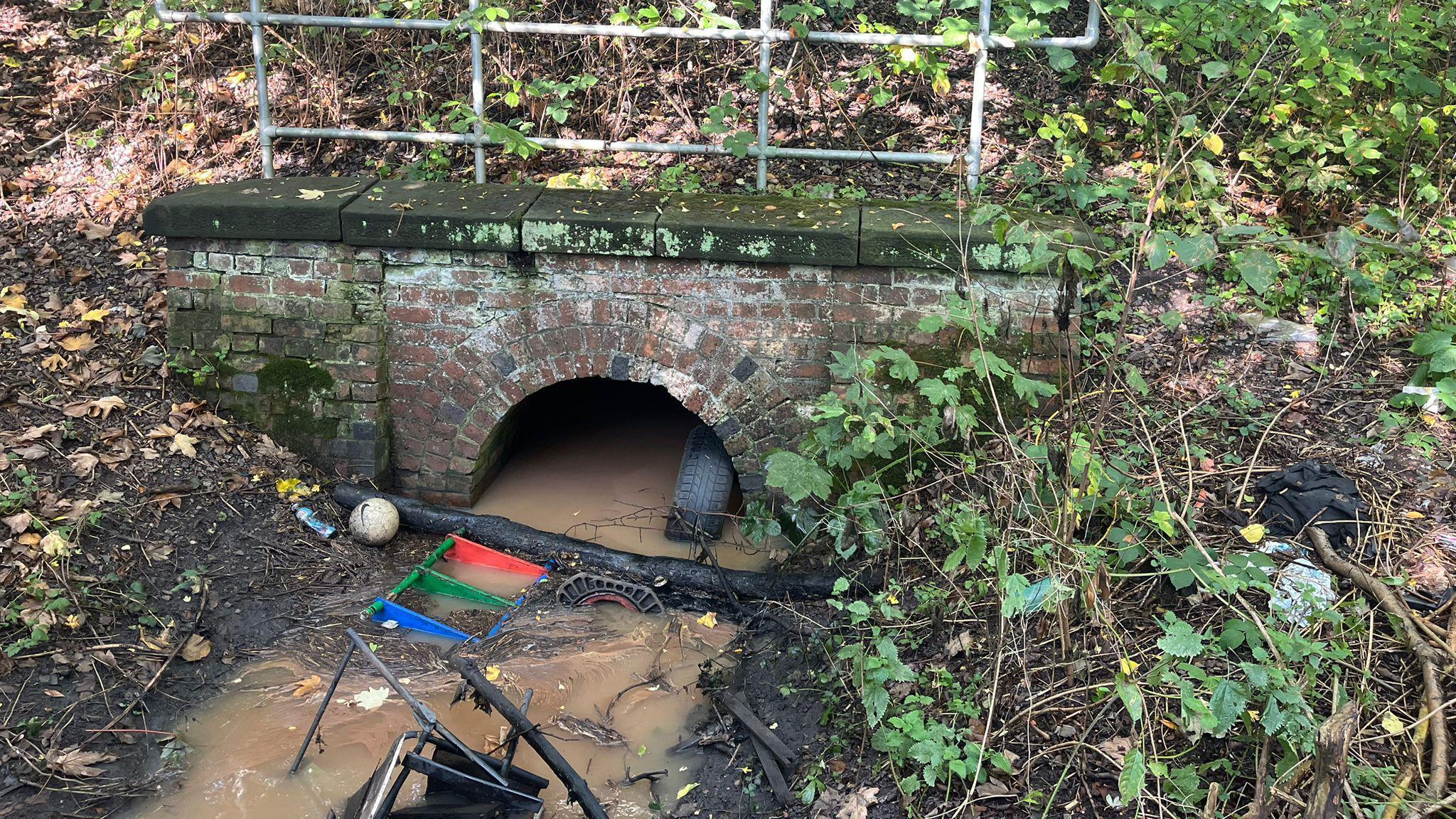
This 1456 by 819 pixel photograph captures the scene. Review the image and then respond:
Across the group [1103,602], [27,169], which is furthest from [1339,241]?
[27,169]

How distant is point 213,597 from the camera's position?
4293 mm

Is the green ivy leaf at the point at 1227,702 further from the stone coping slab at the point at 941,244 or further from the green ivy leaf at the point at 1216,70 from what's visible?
the green ivy leaf at the point at 1216,70

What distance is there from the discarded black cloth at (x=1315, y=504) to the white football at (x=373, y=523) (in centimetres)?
381

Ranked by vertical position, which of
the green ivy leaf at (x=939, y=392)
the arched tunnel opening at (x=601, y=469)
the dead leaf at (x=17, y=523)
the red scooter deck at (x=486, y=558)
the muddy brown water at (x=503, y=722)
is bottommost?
the muddy brown water at (x=503, y=722)

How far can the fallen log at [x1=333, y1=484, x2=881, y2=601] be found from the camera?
15.1 feet

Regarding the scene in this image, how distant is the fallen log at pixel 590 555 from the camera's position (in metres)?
4.60

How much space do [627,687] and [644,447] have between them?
2140mm

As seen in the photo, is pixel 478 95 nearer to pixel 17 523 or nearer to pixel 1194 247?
pixel 17 523

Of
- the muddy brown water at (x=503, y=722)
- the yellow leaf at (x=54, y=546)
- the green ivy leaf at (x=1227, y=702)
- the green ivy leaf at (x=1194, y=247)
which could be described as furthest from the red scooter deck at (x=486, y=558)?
the green ivy leaf at (x=1194, y=247)

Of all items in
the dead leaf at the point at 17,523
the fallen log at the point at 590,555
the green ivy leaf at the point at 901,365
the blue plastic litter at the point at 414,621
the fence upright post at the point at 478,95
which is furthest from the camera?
the fence upright post at the point at 478,95

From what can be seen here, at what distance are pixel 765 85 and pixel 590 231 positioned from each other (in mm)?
1066

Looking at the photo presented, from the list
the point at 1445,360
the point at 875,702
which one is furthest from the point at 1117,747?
the point at 1445,360

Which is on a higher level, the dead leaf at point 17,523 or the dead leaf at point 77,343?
the dead leaf at point 77,343

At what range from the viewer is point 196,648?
404 cm
